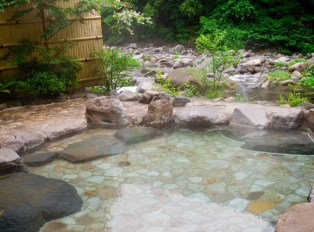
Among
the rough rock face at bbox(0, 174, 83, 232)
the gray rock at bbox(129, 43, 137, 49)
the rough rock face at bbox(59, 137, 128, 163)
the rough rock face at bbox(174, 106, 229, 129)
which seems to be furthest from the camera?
the gray rock at bbox(129, 43, 137, 49)

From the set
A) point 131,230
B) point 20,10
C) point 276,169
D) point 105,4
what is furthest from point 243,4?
point 131,230

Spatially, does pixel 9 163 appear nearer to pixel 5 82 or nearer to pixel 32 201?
pixel 32 201

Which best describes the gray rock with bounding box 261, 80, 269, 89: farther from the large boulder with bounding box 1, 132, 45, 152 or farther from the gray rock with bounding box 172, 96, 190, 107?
the large boulder with bounding box 1, 132, 45, 152

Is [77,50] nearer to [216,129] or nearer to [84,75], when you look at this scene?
[84,75]

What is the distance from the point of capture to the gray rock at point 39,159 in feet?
12.7

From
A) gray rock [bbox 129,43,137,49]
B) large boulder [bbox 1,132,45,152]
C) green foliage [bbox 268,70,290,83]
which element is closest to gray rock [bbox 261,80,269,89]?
green foliage [bbox 268,70,290,83]

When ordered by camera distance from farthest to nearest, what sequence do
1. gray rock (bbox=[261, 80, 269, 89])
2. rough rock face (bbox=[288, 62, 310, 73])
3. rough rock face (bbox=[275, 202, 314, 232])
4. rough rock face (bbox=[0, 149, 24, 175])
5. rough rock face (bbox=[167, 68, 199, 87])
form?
rough rock face (bbox=[288, 62, 310, 73]), gray rock (bbox=[261, 80, 269, 89]), rough rock face (bbox=[167, 68, 199, 87]), rough rock face (bbox=[0, 149, 24, 175]), rough rock face (bbox=[275, 202, 314, 232])

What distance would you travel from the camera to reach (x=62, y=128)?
480cm

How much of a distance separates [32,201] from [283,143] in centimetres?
352

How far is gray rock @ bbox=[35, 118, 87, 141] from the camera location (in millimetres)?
4664

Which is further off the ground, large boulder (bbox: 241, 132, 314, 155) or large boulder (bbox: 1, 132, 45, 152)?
large boulder (bbox: 1, 132, 45, 152)

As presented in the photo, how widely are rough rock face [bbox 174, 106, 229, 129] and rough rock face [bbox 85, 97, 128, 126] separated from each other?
3.47 ft

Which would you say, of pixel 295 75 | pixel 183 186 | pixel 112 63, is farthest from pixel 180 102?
pixel 295 75

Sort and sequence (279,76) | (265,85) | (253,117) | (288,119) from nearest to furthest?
(288,119) < (253,117) < (265,85) < (279,76)
